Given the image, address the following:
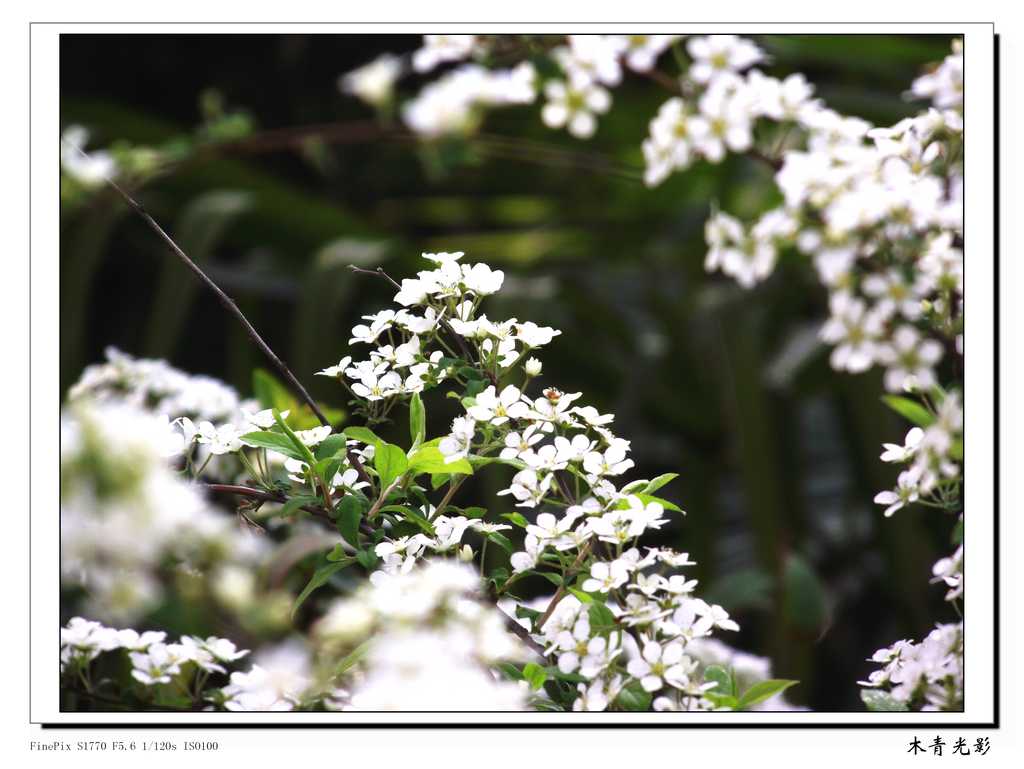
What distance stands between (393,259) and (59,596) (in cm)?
81

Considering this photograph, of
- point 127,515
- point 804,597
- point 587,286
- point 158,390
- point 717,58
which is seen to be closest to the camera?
point 127,515

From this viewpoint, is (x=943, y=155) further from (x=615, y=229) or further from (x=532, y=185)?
(x=532, y=185)

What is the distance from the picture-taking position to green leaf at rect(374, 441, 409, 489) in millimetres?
428

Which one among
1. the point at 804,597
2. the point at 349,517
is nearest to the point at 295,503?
the point at 349,517

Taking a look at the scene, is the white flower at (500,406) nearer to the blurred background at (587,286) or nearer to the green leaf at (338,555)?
the green leaf at (338,555)

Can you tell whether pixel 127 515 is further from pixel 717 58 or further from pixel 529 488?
pixel 717 58

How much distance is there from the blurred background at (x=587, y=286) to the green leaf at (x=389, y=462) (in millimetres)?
219

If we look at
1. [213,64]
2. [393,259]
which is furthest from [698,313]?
[213,64]

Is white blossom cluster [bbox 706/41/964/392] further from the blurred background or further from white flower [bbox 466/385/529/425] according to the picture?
the blurred background

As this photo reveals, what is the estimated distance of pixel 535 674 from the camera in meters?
0.42

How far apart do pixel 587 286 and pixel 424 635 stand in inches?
44.9

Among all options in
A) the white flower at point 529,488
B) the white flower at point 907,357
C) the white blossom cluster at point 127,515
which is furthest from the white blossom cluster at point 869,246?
the white blossom cluster at point 127,515

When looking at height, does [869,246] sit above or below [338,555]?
above

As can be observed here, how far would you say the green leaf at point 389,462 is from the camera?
428 mm
